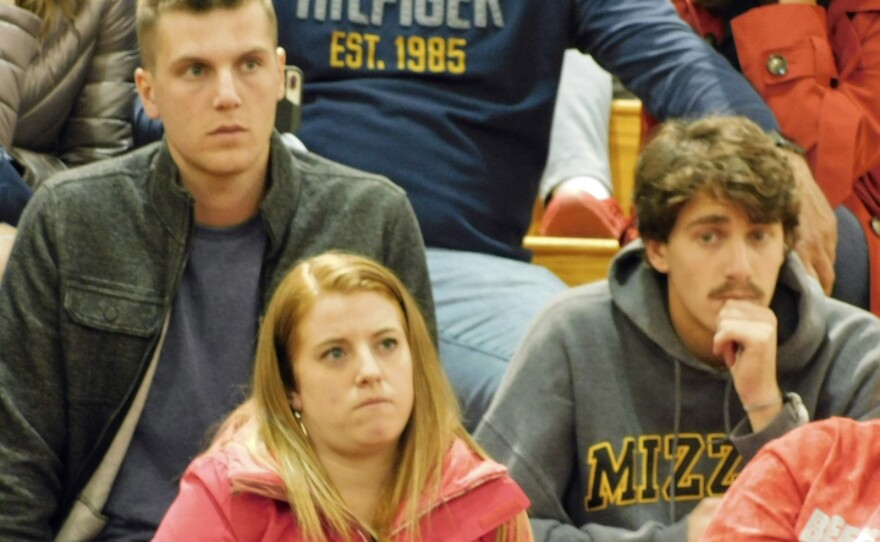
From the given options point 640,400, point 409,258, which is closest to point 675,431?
point 640,400

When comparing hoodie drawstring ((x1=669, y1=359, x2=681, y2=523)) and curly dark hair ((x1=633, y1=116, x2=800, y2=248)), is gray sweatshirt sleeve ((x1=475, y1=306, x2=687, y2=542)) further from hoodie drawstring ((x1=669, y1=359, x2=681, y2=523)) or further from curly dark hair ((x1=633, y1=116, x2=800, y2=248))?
curly dark hair ((x1=633, y1=116, x2=800, y2=248))

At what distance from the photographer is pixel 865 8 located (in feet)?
8.63

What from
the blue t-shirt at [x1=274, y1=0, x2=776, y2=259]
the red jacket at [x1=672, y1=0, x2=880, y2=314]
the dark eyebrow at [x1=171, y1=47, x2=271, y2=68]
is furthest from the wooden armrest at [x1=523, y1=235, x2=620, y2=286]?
the dark eyebrow at [x1=171, y1=47, x2=271, y2=68]

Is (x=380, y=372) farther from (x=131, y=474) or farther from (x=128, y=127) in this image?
(x=128, y=127)

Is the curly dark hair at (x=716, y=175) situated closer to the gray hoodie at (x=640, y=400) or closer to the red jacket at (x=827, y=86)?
the gray hoodie at (x=640, y=400)

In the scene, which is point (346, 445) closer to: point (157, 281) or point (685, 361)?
point (157, 281)

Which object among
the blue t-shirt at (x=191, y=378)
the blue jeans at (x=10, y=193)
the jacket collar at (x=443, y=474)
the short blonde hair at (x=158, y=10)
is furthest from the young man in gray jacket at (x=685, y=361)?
the blue jeans at (x=10, y=193)

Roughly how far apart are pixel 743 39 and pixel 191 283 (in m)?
1.08

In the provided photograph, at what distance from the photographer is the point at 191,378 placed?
204 centimetres

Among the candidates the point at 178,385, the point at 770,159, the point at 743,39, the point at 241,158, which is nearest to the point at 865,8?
the point at 743,39

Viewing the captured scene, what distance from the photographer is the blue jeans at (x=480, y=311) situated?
231 cm

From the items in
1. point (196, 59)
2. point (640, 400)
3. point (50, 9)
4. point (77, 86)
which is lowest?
point (640, 400)

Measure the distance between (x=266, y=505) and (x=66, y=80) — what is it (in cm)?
123

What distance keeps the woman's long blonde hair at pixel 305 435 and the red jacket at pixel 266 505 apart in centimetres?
2
